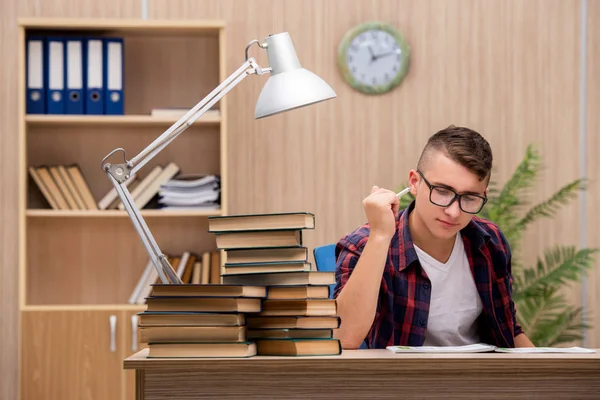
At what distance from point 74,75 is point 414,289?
7.73ft

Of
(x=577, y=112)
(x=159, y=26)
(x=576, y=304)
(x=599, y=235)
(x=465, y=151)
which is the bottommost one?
(x=576, y=304)

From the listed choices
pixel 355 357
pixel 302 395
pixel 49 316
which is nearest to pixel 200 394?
pixel 302 395

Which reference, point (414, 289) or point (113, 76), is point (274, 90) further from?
point (113, 76)

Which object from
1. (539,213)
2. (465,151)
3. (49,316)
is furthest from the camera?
(539,213)

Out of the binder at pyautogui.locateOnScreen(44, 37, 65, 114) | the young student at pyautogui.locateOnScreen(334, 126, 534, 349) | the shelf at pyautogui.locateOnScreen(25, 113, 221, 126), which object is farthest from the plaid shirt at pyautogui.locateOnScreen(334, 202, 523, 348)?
the binder at pyautogui.locateOnScreen(44, 37, 65, 114)

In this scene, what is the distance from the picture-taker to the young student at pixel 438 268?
6.68 feet

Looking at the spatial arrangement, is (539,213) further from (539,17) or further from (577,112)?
(539,17)

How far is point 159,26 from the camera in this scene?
4004 mm

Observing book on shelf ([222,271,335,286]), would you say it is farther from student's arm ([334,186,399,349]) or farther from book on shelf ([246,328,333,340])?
student's arm ([334,186,399,349])

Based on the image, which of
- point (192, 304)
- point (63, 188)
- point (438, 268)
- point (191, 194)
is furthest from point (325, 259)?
point (63, 188)

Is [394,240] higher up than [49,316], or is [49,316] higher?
[394,240]

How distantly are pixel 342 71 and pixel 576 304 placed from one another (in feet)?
5.71

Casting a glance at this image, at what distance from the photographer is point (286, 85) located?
214 cm

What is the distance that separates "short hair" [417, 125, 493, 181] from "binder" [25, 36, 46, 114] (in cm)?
237
